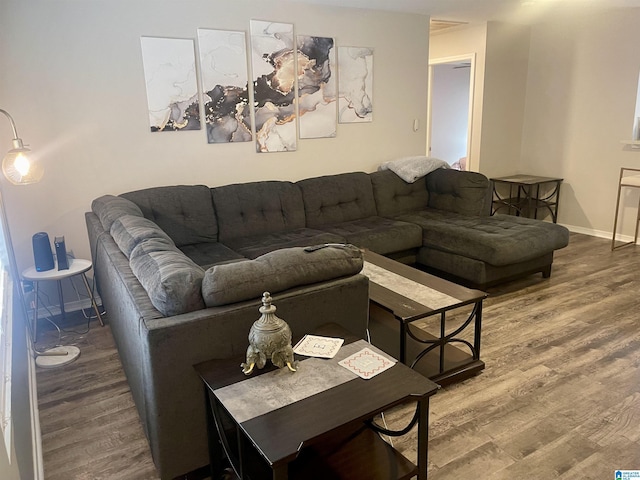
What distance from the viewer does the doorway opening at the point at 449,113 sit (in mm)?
7531

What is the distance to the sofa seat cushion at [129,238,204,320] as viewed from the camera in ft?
5.73

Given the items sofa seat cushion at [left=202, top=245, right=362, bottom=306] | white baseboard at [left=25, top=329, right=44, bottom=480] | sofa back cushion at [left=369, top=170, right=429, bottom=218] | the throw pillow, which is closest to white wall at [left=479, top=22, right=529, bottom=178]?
the throw pillow

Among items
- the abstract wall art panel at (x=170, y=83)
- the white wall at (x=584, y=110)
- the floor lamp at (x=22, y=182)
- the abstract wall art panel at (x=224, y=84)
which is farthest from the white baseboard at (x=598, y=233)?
the floor lamp at (x=22, y=182)

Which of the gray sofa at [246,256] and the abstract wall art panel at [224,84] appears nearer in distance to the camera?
the gray sofa at [246,256]

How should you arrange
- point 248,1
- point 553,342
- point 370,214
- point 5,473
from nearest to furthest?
1. point 5,473
2. point 553,342
3. point 248,1
4. point 370,214

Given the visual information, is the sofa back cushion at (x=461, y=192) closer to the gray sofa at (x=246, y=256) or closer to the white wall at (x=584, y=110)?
the gray sofa at (x=246, y=256)

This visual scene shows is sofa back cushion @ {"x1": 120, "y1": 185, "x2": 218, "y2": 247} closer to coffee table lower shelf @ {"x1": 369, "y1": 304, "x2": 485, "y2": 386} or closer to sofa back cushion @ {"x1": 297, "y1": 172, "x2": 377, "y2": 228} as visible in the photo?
sofa back cushion @ {"x1": 297, "y1": 172, "x2": 377, "y2": 228}

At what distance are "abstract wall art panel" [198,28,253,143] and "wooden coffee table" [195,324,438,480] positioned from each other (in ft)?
8.29

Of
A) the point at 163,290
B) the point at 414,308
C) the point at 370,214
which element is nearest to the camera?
the point at 163,290

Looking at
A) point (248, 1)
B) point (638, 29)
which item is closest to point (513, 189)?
point (638, 29)

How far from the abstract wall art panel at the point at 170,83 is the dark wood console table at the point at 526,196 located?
145 inches

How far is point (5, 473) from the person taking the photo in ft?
4.02

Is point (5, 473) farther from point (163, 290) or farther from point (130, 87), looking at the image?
point (130, 87)

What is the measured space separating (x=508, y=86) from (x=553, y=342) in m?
3.74
